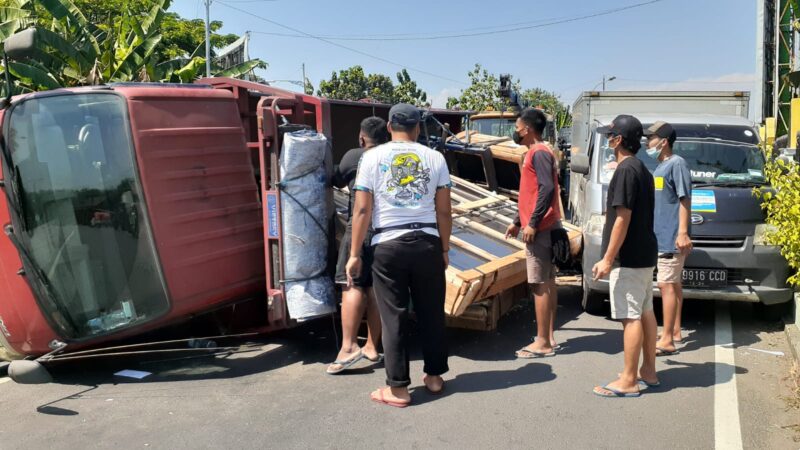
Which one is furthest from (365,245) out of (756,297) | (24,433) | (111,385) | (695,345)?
(756,297)

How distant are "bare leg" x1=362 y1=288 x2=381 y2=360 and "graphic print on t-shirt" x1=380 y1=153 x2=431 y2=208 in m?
1.11

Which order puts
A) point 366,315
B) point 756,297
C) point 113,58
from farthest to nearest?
1. point 113,58
2. point 756,297
3. point 366,315

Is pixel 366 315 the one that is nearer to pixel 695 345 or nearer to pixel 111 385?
pixel 111 385

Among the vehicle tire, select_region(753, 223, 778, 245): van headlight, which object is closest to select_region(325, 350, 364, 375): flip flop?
select_region(753, 223, 778, 245): van headlight

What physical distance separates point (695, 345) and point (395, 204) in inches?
121

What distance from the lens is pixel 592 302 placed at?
6535mm

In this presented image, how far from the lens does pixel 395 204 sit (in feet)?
13.7

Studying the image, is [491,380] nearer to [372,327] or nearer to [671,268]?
[372,327]

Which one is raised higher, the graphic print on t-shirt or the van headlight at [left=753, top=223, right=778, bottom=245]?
the graphic print on t-shirt

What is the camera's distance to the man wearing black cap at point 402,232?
418 cm

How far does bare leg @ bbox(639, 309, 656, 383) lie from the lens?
441cm

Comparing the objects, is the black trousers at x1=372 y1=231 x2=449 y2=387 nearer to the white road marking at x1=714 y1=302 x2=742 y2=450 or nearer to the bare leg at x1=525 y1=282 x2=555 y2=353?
the bare leg at x1=525 y1=282 x2=555 y2=353

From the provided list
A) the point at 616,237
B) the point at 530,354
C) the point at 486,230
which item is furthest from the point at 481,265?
the point at 616,237

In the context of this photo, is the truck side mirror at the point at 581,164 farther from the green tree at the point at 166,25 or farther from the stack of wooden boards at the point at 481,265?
the green tree at the point at 166,25
